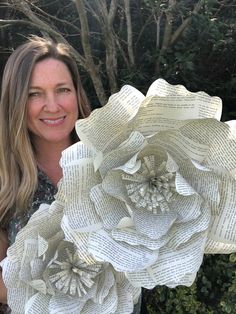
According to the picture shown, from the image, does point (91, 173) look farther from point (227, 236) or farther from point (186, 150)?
point (227, 236)

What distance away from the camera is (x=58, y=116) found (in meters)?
1.50

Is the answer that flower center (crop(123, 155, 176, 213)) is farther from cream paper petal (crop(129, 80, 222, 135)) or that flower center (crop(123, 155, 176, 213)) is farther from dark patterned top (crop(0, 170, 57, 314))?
dark patterned top (crop(0, 170, 57, 314))

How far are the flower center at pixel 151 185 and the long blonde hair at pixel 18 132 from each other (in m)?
0.58

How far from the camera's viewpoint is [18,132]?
1.58 meters

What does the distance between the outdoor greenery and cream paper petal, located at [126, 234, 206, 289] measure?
1168mm

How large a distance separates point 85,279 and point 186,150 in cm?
37

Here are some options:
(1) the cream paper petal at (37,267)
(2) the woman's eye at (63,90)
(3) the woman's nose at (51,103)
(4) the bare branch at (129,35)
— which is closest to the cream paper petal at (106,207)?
(1) the cream paper petal at (37,267)

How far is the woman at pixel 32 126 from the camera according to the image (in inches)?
59.9

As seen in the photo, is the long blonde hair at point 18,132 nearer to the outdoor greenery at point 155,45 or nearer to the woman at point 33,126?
the woman at point 33,126

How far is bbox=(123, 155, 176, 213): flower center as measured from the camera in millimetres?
1058

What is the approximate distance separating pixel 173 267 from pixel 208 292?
3.99 ft

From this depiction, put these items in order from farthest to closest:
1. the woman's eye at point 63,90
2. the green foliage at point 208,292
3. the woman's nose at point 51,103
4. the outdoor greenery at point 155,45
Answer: the outdoor greenery at point 155,45
the green foliage at point 208,292
the woman's eye at point 63,90
the woman's nose at point 51,103

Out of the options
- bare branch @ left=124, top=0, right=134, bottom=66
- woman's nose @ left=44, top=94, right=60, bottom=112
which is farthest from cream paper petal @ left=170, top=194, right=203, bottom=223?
bare branch @ left=124, top=0, right=134, bottom=66

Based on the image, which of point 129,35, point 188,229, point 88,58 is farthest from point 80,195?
point 129,35
